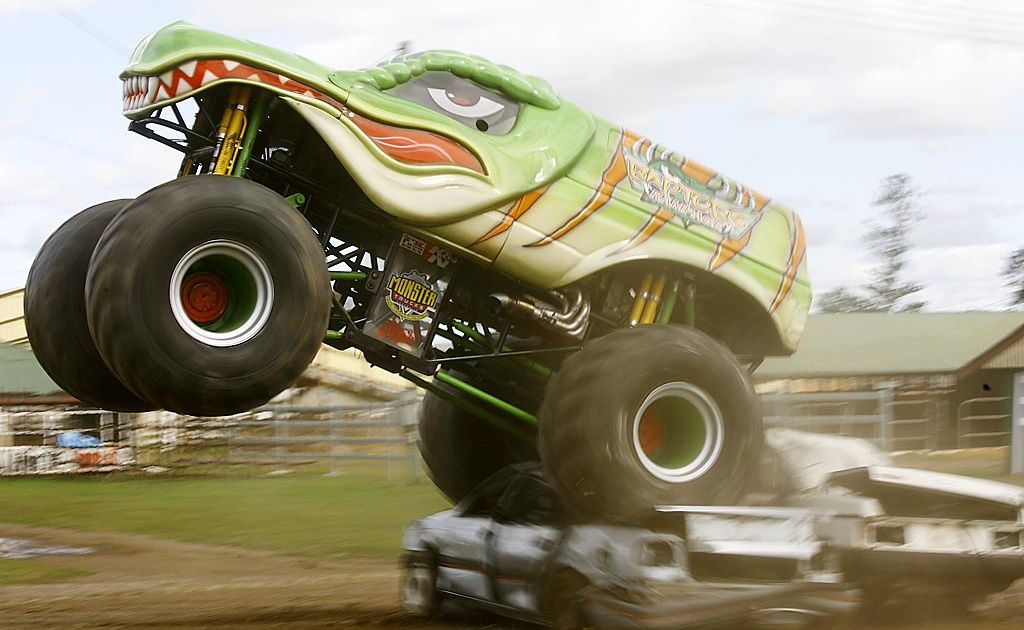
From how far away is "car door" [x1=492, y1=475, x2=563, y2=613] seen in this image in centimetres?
785

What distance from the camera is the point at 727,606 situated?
680 cm

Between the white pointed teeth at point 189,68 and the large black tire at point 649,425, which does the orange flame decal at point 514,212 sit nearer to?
the large black tire at point 649,425

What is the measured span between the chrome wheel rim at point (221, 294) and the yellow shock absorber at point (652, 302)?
267cm

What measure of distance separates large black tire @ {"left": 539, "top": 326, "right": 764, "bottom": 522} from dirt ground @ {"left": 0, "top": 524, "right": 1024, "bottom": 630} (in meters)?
1.45

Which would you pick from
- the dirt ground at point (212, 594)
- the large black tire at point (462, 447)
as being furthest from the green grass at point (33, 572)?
the large black tire at point (462, 447)

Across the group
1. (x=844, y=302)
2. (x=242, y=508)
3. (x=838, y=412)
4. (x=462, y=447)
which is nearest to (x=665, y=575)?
(x=462, y=447)

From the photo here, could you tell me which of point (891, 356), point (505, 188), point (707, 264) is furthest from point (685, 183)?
point (891, 356)

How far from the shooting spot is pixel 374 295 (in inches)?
311

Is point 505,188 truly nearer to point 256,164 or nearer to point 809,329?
point 256,164

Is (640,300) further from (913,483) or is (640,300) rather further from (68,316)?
(68,316)

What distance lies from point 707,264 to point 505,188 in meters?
1.49

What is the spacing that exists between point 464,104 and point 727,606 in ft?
10.9

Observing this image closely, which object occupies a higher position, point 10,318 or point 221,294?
point 10,318

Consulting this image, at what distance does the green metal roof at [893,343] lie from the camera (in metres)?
35.9
